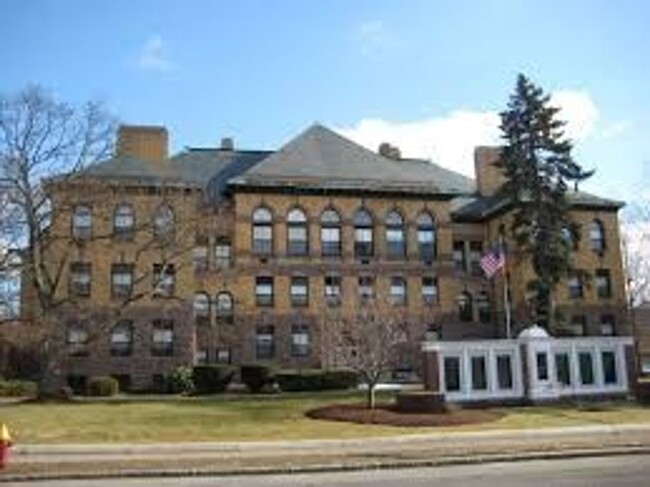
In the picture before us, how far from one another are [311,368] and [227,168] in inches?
598

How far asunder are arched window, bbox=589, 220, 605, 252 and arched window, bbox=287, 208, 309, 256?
69.0ft

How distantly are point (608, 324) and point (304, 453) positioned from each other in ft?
146

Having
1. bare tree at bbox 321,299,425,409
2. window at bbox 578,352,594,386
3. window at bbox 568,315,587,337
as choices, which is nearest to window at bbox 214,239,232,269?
bare tree at bbox 321,299,425,409

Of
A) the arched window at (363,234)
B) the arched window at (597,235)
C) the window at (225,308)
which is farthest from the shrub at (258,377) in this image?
the arched window at (597,235)

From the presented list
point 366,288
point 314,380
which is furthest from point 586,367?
point 366,288

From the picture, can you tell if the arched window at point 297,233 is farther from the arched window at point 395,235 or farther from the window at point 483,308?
the window at point 483,308

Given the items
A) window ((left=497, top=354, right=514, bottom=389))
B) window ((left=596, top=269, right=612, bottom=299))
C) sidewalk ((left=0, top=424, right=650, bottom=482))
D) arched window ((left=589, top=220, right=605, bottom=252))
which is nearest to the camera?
sidewalk ((left=0, top=424, right=650, bottom=482))

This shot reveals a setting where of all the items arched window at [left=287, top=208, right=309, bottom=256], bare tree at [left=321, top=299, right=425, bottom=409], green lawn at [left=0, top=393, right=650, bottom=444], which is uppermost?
arched window at [left=287, top=208, right=309, bottom=256]

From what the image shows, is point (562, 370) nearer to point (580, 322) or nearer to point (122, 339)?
point (580, 322)

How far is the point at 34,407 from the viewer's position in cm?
3447

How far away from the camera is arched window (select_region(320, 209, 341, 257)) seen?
5681 centimetres

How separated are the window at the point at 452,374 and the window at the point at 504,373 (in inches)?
81.5

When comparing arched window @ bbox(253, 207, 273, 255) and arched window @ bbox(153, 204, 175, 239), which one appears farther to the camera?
arched window @ bbox(253, 207, 273, 255)

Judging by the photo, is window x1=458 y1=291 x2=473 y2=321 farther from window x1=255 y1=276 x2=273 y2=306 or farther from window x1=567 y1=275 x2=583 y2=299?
window x1=255 y1=276 x2=273 y2=306
